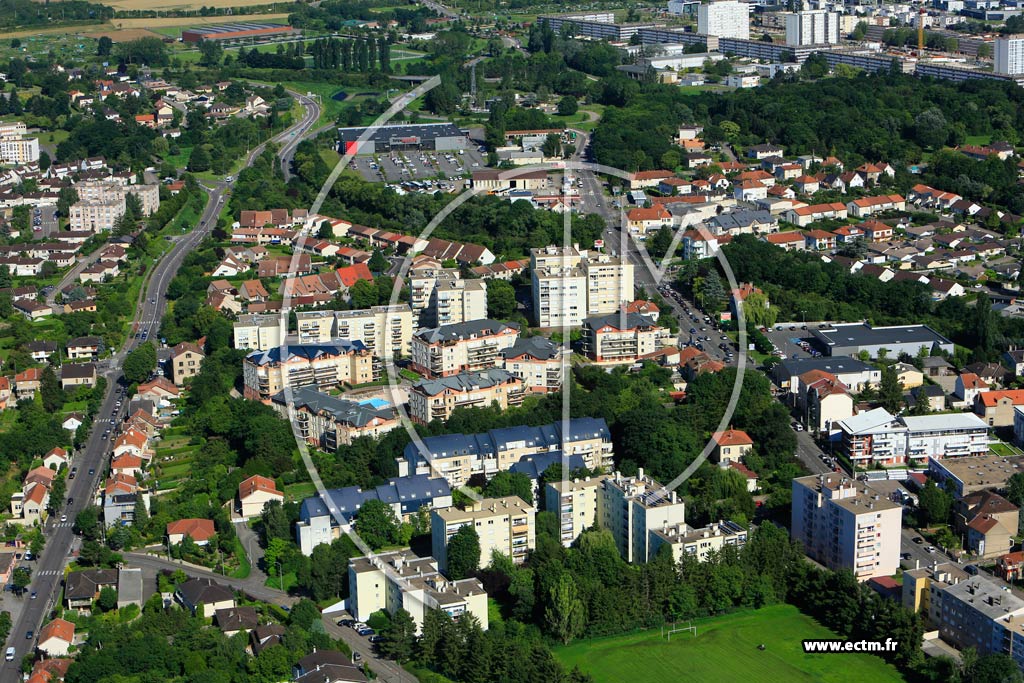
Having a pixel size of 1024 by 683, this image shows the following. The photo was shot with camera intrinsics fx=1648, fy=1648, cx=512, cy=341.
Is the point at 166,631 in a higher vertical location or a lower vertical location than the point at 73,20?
lower

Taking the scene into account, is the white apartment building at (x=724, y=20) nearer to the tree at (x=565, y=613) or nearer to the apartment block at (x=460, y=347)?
the apartment block at (x=460, y=347)

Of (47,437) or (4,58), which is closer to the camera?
(47,437)

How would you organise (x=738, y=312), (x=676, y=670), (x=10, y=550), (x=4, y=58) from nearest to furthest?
1. (x=676, y=670)
2. (x=10, y=550)
3. (x=738, y=312)
4. (x=4, y=58)

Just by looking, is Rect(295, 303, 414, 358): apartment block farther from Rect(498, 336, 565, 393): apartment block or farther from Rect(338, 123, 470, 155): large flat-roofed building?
Rect(338, 123, 470, 155): large flat-roofed building

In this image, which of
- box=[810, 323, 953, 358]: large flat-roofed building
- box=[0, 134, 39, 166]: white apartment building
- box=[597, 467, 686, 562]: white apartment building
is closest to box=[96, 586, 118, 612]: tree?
box=[597, 467, 686, 562]: white apartment building

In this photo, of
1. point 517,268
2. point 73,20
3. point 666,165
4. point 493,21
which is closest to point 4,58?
point 73,20

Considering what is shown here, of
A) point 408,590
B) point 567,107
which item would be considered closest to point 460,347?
point 408,590

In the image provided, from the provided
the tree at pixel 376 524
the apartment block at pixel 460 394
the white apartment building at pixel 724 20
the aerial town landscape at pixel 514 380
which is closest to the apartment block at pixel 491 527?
the aerial town landscape at pixel 514 380

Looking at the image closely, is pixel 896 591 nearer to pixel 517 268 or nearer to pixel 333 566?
pixel 333 566
